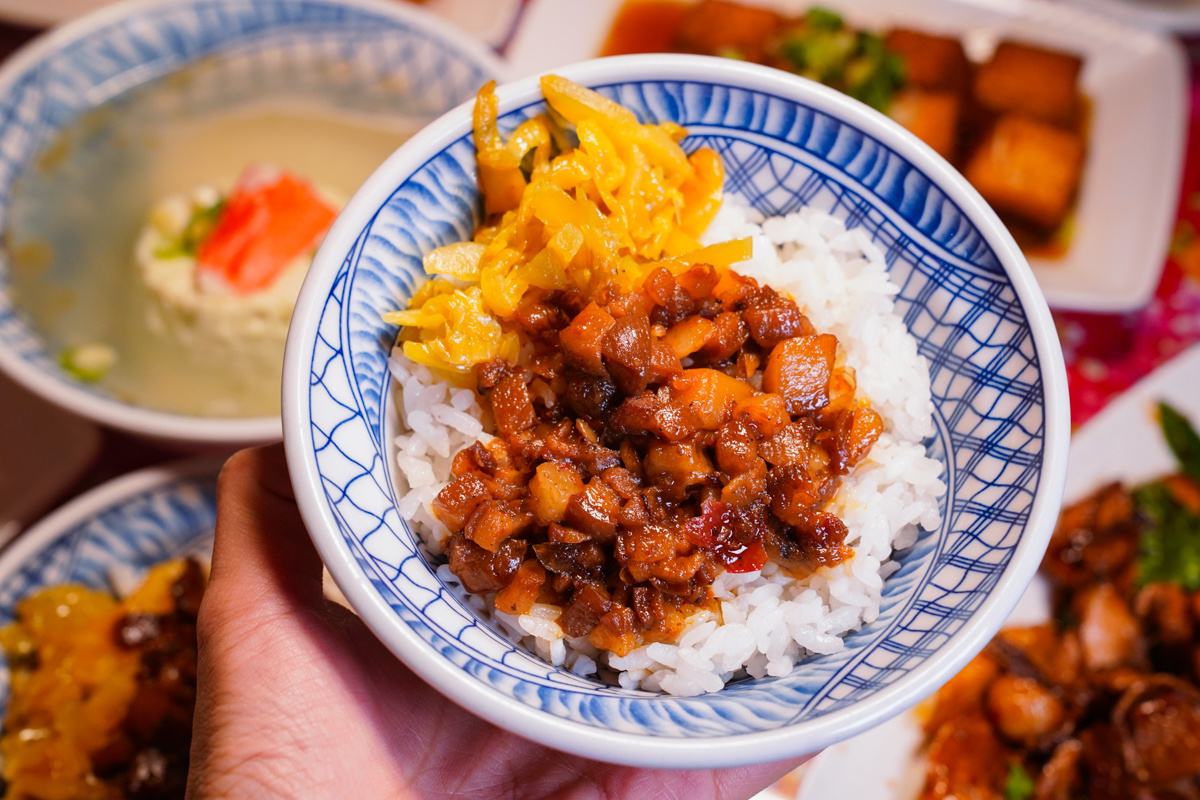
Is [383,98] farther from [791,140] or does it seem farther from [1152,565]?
[1152,565]

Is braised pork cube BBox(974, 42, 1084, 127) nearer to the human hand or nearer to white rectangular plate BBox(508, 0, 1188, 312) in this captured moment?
white rectangular plate BBox(508, 0, 1188, 312)

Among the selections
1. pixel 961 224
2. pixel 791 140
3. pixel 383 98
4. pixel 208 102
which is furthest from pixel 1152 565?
pixel 208 102

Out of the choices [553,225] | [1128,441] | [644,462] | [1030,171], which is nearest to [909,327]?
[644,462]

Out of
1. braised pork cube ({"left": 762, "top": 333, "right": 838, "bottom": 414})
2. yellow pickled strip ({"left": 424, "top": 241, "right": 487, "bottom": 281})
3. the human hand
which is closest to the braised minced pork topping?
braised pork cube ({"left": 762, "top": 333, "right": 838, "bottom": 414})

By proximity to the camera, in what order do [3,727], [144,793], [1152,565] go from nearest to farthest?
1. [144,793]
2. [3,727]
3. [1152,565]

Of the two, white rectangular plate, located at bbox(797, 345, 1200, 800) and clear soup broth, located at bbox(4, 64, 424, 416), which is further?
clear soup broth, located at bbox(4, 64, 424, 416)
